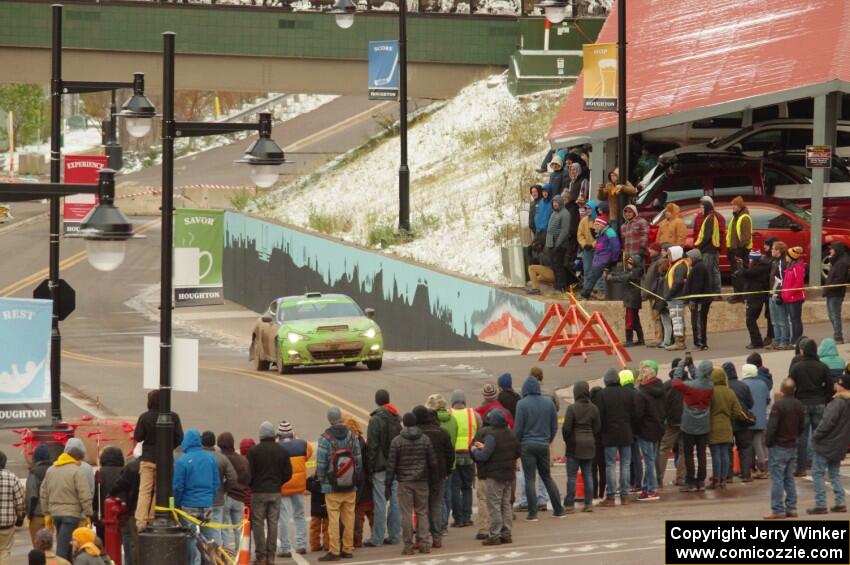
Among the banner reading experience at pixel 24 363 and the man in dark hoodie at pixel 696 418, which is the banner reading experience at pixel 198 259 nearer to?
the banner reading experience at pixel 24 363

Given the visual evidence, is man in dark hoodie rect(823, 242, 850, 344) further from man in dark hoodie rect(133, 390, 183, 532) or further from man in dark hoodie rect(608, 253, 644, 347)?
man in dark hoodie rect(133, 390, 183, 532)

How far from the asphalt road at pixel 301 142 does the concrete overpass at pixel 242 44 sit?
12.3 metres

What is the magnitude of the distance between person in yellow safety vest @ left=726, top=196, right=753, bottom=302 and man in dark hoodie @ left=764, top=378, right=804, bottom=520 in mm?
10174

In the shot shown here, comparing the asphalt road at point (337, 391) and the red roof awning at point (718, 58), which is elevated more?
the red roof awning at point (718, 58)

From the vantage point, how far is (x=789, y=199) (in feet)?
102

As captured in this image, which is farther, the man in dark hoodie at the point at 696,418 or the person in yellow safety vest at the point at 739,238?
the person in yellow safety vest at the point at 739,238

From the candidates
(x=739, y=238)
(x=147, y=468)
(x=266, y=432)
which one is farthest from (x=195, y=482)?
(x=739, y=238)

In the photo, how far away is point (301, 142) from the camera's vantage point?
71.6 meters

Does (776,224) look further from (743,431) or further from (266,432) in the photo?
(266,432)

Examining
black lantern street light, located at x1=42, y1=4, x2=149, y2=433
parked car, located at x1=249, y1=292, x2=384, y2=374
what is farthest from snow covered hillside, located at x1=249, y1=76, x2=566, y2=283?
black lantern street light, located at x1=42, y1=4, x2=149, y2=433

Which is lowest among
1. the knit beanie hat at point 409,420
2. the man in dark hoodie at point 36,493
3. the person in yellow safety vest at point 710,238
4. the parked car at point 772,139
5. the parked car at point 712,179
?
the man in dark hoodie at point 36,493

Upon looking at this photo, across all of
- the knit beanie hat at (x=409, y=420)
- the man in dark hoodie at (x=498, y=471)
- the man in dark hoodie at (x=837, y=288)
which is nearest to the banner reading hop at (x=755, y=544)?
the man in dark hoodie at (x=498, y=471)

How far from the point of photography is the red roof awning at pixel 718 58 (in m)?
30.3

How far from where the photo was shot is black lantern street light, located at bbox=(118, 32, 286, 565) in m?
15.0
